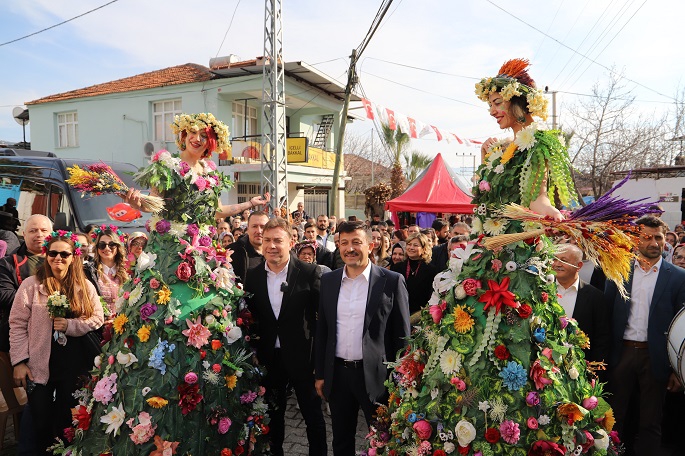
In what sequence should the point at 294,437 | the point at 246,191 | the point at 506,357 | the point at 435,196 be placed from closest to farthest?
the point at 506,357, the point at 294,437, the point at 435,196, the point at 246,191

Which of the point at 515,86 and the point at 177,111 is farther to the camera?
the point at 177,111

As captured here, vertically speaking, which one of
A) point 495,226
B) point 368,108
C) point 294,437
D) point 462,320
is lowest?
point 294,437

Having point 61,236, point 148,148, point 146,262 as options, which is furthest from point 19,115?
point 146,262

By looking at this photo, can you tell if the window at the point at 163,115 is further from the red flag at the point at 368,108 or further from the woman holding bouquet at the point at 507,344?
the woman holding bouquet at the point at 507,344

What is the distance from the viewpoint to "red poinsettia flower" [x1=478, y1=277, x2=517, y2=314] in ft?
8.70

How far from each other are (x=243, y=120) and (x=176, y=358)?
1812cm

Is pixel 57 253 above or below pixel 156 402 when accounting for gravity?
above

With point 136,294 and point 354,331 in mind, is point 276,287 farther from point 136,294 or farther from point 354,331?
point 136,294

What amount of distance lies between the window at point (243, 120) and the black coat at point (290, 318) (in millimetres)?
16309

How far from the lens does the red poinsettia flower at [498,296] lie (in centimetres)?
265

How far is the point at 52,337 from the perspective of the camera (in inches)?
146

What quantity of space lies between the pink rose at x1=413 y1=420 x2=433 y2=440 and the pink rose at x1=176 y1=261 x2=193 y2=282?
184cm

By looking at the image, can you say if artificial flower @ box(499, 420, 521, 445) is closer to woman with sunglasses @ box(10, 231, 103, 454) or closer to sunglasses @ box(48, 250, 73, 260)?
woman with sunglasses @ box(10, 231, 103, 454)

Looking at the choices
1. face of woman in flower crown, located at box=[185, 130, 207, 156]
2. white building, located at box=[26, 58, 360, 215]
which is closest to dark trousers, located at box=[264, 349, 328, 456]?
face of woman in flower crown, located at box=[185, 130, 207, 156]
